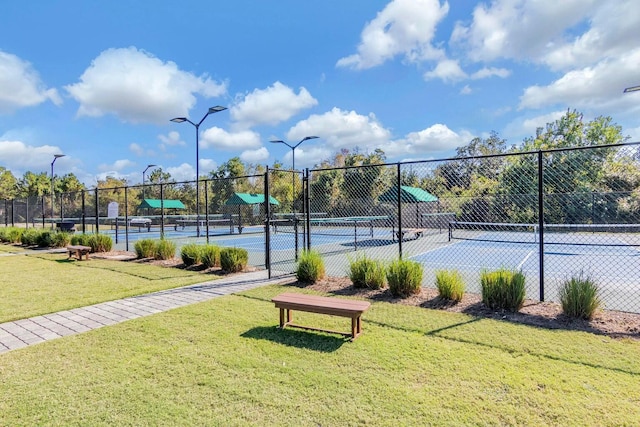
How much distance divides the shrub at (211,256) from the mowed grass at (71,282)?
49cm

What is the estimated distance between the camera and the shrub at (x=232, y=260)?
27.4 ft

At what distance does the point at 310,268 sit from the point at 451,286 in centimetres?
262

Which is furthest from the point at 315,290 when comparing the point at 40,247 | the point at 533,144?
the point at 533,144

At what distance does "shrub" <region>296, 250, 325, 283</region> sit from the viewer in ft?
23.0

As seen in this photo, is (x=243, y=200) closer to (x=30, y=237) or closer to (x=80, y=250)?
(x=30, y=237)

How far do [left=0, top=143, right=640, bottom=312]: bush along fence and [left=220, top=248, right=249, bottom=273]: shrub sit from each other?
567 millimetres

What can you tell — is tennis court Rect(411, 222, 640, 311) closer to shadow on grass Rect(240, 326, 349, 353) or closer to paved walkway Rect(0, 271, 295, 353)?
shadow on grass Rect(240, 326, 349, 353)

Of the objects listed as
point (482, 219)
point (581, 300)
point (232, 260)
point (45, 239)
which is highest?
point (482, 219)

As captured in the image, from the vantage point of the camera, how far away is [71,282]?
770 cm

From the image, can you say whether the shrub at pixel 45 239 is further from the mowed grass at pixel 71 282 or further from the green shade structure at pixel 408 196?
the green shade structure at pixel 408 196

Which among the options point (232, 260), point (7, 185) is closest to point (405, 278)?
point (232, 260)

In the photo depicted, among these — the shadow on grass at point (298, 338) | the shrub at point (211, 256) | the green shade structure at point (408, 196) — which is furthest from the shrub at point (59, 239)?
the shadow on grass at point (298, 338)

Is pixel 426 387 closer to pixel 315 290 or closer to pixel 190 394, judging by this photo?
pixel 190 394

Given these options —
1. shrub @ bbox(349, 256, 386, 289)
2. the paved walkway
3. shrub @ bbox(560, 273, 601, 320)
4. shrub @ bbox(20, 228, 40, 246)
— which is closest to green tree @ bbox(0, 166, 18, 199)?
shrub @ bbox(20, 228, 40, 246)
